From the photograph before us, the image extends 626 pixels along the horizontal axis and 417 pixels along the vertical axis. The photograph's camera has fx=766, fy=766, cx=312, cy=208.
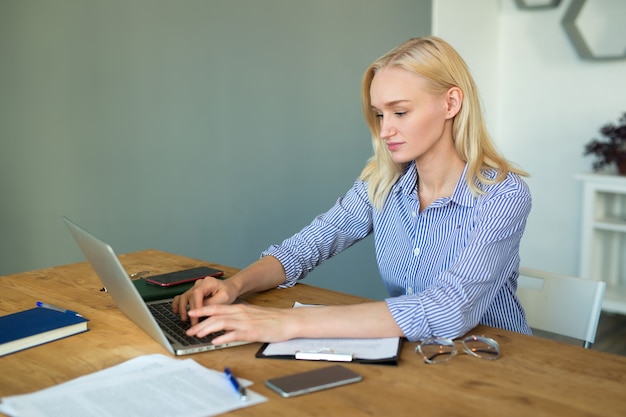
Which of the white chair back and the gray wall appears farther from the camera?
the gray wall

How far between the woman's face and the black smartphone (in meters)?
0.58

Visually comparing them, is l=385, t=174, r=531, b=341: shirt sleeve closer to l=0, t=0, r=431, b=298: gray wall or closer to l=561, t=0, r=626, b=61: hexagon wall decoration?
l=0, t=0, r=431, b=298: gray wall

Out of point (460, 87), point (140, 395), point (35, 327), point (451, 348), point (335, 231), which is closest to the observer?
point (140, 395)

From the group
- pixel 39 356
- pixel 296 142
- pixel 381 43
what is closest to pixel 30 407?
pixel 39 356

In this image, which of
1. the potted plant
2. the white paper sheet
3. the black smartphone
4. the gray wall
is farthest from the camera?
the potted plant

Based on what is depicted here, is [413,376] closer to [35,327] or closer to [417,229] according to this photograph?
[417,229]

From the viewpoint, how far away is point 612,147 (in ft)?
12.9

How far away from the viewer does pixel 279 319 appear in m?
1.53

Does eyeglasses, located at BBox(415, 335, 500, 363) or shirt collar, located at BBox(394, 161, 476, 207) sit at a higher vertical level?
shirt collar, located at BBox(394, 161, 476, 207)

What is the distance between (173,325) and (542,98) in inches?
133

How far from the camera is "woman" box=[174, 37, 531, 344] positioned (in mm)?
1544

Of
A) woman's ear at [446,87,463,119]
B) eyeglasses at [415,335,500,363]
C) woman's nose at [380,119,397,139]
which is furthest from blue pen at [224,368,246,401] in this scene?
woman's ear at [446,87,463,119]

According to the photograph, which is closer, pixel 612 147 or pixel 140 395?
pixel 140 395

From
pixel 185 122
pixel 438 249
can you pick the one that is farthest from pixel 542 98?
pixel 438 249
